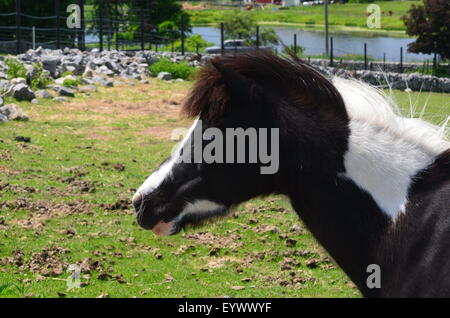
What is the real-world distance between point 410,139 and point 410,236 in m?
0.45

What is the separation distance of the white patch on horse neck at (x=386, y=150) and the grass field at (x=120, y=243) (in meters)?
0.60

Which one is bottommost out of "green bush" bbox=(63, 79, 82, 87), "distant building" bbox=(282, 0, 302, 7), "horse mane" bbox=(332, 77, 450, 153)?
"green bush" bbox=(63, 79, 82, 87)

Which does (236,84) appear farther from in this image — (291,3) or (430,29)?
(291,3)

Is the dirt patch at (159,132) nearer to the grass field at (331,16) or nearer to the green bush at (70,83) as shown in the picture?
the green bush at (70,83)

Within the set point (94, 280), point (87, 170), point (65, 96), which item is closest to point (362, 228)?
point (94, 280)

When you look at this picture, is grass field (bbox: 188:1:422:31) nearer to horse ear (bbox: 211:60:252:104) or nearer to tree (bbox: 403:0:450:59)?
tree (bbox: 403:0:450:59)

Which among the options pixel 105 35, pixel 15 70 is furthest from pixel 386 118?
pixel 105 35

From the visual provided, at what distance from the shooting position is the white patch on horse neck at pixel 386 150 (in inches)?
122

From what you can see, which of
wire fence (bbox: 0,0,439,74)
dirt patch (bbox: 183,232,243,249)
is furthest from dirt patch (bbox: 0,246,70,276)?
wire fence (bbox: 0,0,439,74)

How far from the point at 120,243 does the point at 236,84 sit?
180 inches

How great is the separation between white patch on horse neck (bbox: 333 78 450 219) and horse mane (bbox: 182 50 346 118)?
122 millimetres

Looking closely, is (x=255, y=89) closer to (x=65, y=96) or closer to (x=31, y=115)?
(x=31, y=115)

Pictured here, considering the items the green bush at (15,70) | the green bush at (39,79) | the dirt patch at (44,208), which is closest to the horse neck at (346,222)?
the dirt patch at (44,208)

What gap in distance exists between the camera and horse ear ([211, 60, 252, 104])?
3.20m
